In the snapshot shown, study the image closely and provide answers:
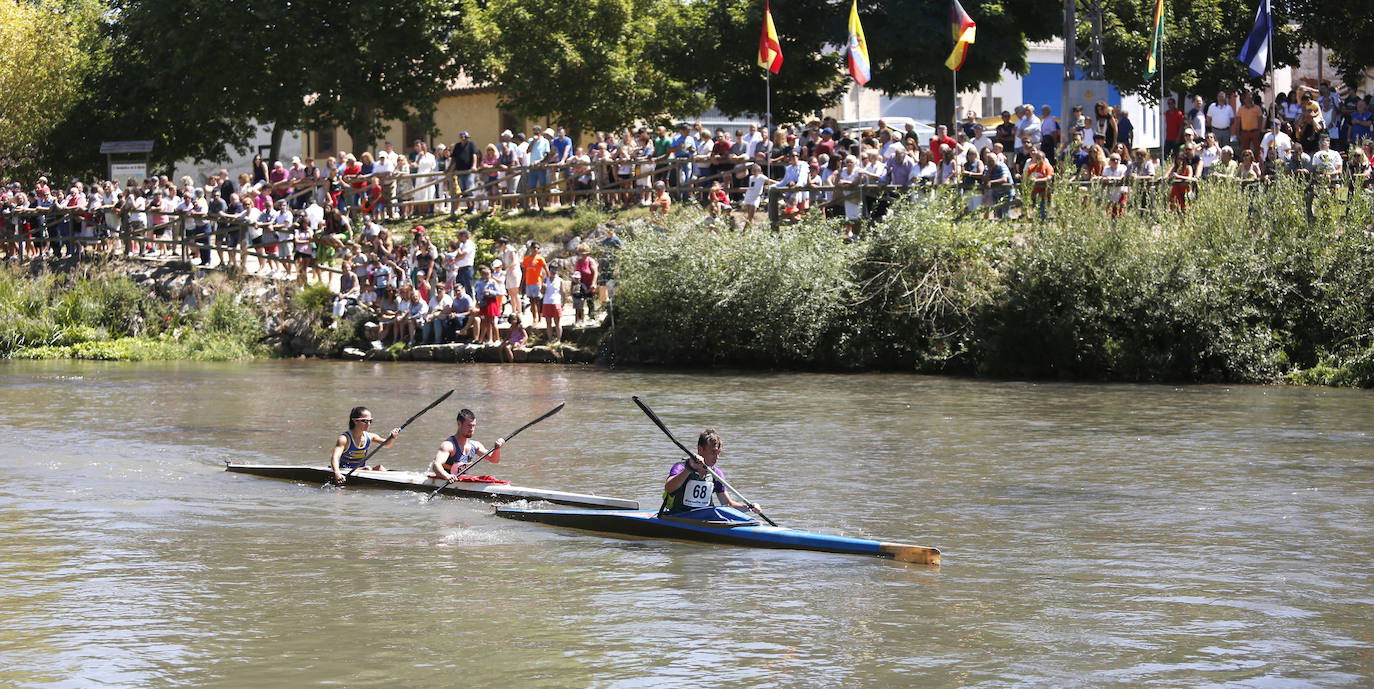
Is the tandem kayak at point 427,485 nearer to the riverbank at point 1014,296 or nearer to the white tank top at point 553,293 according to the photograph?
the riverbank at point 1014,296

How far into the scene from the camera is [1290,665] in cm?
1068

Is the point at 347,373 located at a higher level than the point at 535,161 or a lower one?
lower

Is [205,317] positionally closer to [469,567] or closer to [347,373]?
[347,373]

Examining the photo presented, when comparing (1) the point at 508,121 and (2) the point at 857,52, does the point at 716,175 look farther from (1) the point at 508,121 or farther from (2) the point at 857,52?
(1) the point at 508,121

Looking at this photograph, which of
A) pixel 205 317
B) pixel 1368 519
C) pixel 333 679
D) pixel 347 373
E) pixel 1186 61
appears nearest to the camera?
pixel 333 679

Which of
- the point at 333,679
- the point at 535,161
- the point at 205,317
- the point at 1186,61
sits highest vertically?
the point at 1186,61

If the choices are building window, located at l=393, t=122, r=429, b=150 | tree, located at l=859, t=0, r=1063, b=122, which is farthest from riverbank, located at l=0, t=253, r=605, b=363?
building window, located at l=393, t=122, r=429, b=150

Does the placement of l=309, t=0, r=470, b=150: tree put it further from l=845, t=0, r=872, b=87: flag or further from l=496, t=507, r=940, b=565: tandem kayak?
l=496, t=507, r=940, b=565: tandem kayak

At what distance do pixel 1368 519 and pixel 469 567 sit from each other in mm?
8596

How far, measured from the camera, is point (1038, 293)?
27.4 m

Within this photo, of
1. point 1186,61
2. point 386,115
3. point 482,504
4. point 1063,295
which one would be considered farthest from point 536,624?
point 386,115

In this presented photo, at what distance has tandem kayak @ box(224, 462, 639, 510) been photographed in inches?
632

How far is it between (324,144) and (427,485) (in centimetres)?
4753

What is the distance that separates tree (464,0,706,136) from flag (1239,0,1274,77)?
19.1m
